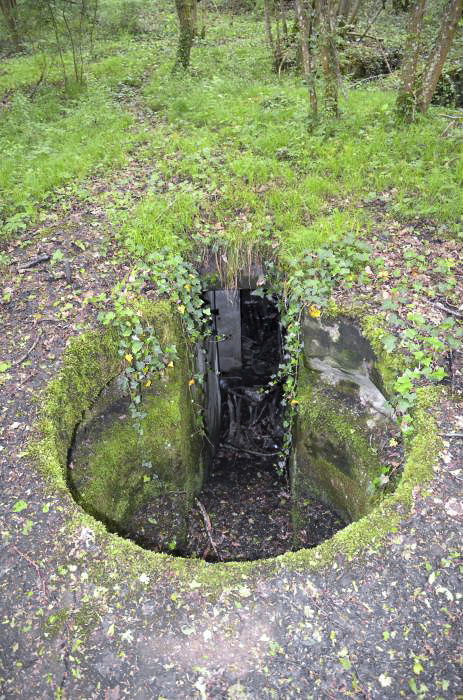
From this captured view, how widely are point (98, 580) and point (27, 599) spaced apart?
0.44m

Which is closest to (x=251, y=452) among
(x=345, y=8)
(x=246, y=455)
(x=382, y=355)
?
(x=246, y=455)

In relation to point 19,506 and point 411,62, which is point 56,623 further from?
point 411,62

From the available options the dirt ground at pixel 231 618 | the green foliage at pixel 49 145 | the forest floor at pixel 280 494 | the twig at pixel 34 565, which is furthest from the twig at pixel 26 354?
the green foliage at pixel 49 145

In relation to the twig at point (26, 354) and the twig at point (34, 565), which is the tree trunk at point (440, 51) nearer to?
the twig at point (26, 354)

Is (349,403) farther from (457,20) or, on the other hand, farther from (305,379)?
(457,20)

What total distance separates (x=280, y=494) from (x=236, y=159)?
16.3 ft

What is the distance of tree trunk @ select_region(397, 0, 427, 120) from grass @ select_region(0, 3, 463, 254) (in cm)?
23

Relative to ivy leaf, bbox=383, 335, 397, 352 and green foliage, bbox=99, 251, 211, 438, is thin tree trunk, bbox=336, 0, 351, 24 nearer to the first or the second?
green foliage, bbox=99, 251, 211, 438

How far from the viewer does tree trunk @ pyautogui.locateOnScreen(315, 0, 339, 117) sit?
6.51 metres

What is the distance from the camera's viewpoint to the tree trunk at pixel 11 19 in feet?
42.5

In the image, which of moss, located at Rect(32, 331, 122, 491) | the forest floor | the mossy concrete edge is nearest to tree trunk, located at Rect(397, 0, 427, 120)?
the forest floor

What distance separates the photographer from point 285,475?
6.94 meters

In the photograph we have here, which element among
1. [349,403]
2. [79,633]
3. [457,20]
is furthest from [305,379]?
[457,20]

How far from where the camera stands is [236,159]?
693cm
